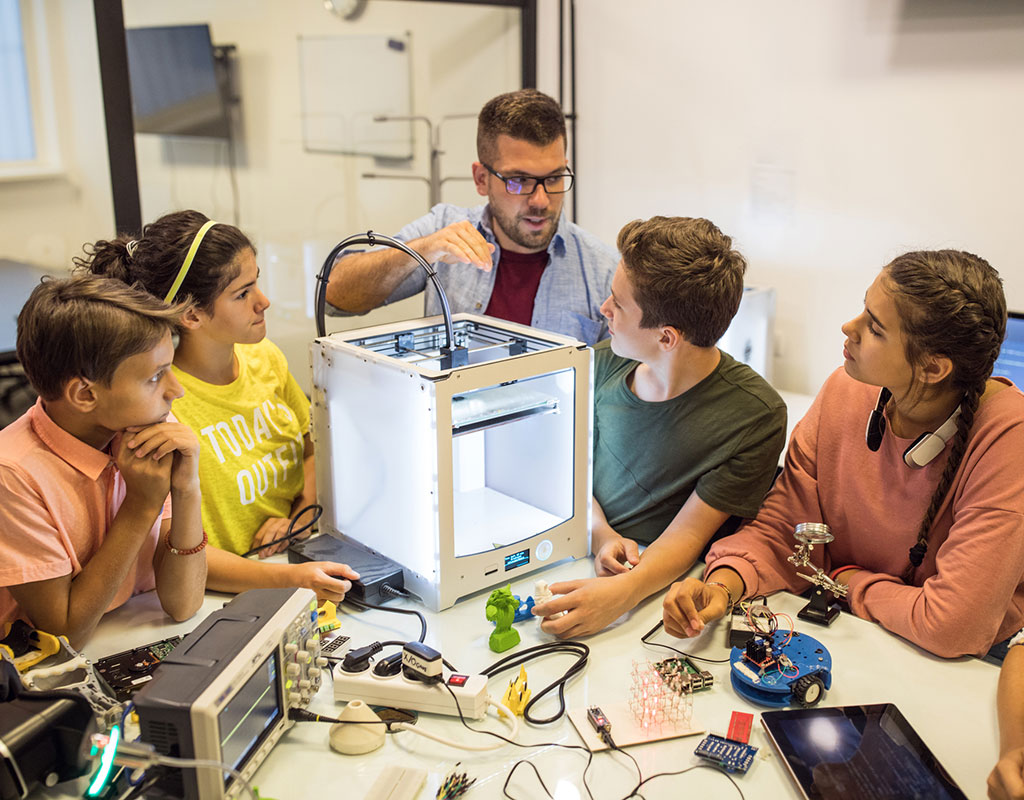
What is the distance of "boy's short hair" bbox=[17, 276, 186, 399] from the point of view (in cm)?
122

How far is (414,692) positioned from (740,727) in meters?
0.41

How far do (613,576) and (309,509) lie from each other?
1.87 ft

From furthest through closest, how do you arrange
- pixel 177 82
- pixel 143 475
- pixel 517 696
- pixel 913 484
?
pixel 177 82 → pixel 913 484 → pixel 143 475 → pixel 517 696

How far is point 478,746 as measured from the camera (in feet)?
3.56

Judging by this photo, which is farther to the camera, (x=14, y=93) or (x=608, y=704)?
(x=14, y=93)

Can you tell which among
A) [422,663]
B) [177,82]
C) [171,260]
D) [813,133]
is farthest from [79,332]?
[813,133]

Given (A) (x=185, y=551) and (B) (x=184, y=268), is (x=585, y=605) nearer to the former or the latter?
(A) (x=185, y=551)

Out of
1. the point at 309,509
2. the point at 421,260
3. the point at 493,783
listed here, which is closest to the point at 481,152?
the point at 421,260

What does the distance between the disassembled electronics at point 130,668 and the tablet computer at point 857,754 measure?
0.78 meters

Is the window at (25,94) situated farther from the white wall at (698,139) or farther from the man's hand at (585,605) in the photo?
the man's hand at (585,605)

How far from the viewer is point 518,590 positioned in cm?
146

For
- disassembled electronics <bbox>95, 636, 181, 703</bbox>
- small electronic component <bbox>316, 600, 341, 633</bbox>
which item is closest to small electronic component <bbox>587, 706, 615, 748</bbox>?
small electronic component <bbox>316, 600, 341, 633</bbox>

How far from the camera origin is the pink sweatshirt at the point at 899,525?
4.05ft

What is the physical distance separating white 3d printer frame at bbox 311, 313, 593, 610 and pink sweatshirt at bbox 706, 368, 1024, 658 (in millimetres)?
309
